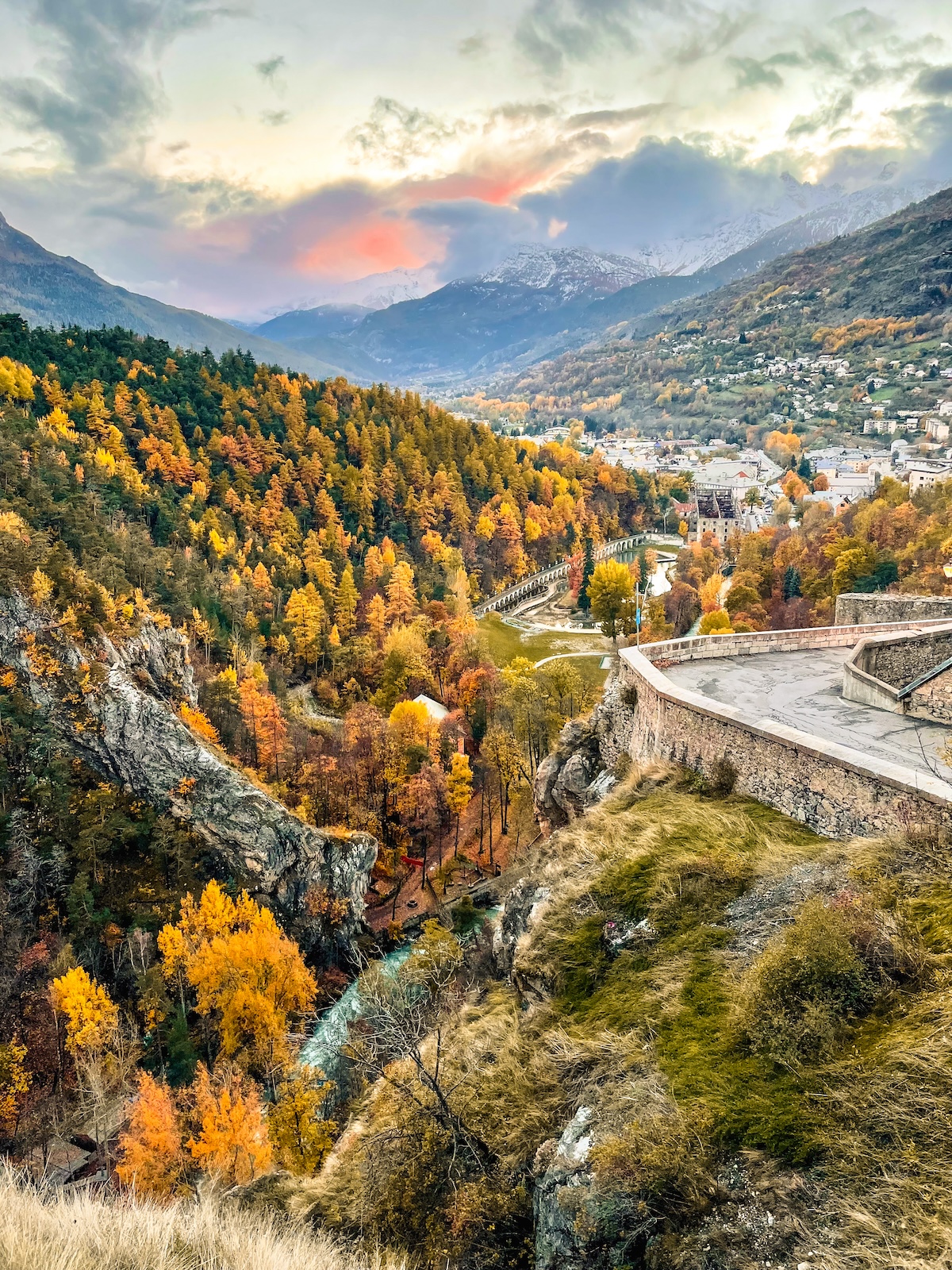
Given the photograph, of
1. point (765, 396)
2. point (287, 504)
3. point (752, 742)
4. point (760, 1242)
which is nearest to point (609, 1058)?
point (760, 1242)

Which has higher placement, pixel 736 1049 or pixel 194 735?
pixel 736 1049

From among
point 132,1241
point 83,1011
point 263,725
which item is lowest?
point 83,1011

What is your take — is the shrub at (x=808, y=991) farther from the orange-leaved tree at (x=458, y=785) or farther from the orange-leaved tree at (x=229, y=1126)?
the orange-leaved tree at (x=458, y=785)

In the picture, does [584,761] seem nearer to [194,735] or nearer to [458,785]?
[458,785]

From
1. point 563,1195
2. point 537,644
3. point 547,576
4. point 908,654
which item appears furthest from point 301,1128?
point 547,576

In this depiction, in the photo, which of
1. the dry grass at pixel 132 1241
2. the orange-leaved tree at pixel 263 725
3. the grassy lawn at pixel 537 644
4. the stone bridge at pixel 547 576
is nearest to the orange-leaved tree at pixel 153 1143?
the dry grass at pixel 132 1241

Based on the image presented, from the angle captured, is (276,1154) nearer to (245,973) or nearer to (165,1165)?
(165,1165)

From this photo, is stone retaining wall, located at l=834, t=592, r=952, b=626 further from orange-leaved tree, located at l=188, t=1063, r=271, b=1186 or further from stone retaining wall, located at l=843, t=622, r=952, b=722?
orange-leaved tree, located at l=188, t=1063, r=271, b=1186
